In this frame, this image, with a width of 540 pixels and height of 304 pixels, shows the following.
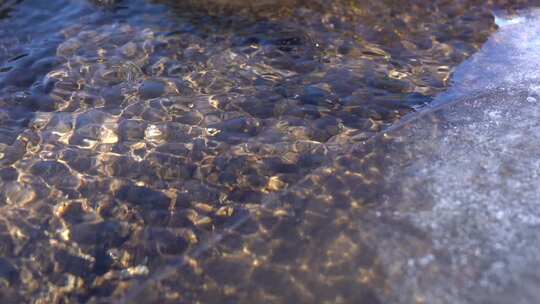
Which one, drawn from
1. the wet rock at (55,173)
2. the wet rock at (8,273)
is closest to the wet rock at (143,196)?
the wet rock at (55,173)

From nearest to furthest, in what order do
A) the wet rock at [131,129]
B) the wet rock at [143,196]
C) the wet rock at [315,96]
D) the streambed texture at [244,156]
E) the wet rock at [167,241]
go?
the streambed texture at [244,156], the wet rock at [167,241], the wet rock at [143,196], the wet rock at [131,129], the wet rock at [315,96]

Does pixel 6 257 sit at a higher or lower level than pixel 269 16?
lower

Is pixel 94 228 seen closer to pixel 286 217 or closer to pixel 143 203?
pixel 143 203

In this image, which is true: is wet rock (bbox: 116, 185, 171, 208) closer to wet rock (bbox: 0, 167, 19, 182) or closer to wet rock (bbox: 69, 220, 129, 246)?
wet rock (bbox: 69, 220, 129, 246)

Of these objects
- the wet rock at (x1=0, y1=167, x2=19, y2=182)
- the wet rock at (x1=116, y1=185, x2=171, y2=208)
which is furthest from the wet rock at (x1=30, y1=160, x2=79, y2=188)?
the wet rock at (x1=116, y1=185, x2=171, y2=208)

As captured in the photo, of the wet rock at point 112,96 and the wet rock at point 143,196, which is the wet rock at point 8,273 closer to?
the wet rock at point 143,196

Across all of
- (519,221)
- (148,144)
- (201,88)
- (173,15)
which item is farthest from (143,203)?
(173,15)

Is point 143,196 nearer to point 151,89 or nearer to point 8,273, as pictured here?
point 8,273

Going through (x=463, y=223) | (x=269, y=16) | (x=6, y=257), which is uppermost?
(x=269, y=16)
